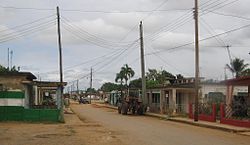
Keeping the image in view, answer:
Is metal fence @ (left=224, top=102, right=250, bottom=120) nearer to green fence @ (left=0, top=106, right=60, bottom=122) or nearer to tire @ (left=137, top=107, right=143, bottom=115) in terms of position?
green fence @ (left=0, top=106, right=60, bottom=122)

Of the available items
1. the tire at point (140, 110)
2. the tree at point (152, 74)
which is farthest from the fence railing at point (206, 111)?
the tree at point (152, 74)

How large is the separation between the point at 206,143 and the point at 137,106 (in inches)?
1277

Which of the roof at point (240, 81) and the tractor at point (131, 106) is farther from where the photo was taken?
the tractor at point (131, 106)

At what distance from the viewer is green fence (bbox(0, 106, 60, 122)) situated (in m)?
33.4

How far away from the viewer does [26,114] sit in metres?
34.0

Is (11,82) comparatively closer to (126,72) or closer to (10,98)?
(10,98)

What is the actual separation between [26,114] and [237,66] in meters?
50.7

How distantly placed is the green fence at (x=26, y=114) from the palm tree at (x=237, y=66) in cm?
4832

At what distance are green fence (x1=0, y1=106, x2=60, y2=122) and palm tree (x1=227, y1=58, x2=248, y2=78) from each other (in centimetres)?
4832

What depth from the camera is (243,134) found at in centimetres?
2511

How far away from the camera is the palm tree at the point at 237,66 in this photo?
77.6m

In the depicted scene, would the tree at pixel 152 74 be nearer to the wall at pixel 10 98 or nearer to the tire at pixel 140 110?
the tire at pixel 140 110

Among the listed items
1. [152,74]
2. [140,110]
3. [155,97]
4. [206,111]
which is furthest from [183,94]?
[152,74]

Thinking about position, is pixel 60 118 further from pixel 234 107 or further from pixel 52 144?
pixel 52 144
